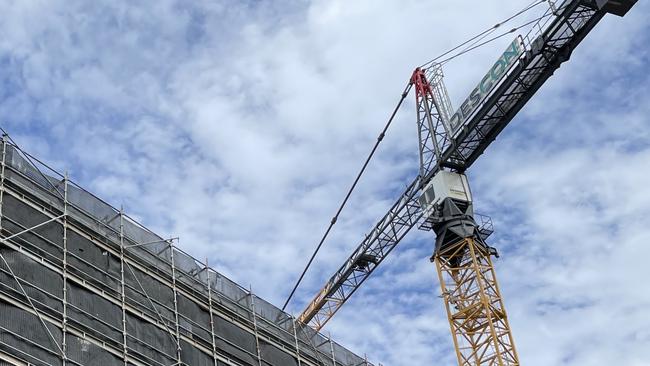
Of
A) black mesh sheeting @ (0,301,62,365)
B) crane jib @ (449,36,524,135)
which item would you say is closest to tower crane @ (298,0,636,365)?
crane jib @ (449,36,524,135)

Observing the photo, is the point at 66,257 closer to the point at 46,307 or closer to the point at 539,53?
the point at 46,307

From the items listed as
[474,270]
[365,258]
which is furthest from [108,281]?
[365,258]

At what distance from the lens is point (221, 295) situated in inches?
1460

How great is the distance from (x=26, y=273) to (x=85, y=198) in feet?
17.2

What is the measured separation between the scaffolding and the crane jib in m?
20.1

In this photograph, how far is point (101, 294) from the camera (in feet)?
101

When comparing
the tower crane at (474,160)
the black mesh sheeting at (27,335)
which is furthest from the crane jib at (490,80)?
the black mesh sheeting at (27,335)

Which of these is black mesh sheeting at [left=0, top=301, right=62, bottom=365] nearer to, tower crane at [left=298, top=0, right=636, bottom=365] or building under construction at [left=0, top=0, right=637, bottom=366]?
building under construction at [left=0, top=0, right=637, bottom=366]

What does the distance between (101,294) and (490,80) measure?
28183 mm

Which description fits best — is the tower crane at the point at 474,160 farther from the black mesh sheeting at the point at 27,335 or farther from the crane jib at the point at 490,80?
the black mesh sheeting at the point at 27,335

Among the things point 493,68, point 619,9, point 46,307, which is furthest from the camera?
point 493,68

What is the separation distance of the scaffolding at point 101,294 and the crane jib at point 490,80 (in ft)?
65.8

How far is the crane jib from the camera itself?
170ft

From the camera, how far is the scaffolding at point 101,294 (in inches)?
1097
